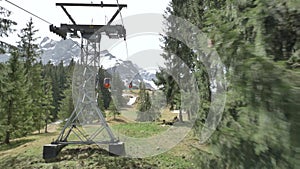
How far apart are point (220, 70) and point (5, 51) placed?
35.5 feet

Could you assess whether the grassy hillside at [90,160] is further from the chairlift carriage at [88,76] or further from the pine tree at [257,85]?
the pine tree at [257,85]

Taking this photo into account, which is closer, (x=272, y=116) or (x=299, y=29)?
(x=272, y=116)

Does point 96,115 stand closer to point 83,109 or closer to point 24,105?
point 83,109

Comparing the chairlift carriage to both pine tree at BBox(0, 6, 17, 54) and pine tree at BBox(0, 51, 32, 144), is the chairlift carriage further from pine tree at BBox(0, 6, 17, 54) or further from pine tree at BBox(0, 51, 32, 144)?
pine tree at BBox(0, 51, 32, 144)

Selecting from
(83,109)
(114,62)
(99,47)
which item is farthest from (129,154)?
A: (99,47)

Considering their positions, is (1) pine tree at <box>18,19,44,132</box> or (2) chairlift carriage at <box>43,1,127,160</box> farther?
(1) pine tree at <box>18,19,44,132</box>

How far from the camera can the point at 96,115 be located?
8.15 metres

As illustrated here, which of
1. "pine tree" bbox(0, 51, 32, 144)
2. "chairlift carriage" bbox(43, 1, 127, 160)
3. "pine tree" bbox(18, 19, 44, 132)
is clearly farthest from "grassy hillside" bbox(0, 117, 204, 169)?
"pine tree" bbox(18, 19, 44, 132)

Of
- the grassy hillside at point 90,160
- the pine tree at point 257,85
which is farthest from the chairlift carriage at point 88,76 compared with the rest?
the pine tree at point 257,85

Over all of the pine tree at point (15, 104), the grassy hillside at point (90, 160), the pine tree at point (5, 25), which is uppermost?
the pine tree at point (5, 25)

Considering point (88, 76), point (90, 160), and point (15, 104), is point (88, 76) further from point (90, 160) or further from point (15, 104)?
point (15, 104)

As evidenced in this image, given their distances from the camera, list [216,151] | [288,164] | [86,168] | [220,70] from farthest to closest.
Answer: [86,168] < [220,70] < [216,151] < [288,164]

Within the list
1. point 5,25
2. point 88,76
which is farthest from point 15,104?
point 88,76

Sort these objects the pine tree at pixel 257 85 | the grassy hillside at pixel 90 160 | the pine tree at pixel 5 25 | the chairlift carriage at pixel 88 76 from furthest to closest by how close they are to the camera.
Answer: the pine tree at pixel 5 25
the chairlift carriage at pixel 88 76
the grassy hillside at pixel 90 160
the pine tree at pixel 257 85
